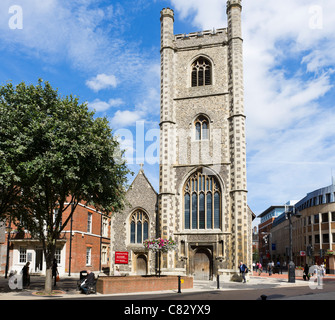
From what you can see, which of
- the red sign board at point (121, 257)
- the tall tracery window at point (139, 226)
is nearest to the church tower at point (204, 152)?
the tall tracery window at point (139, 226)

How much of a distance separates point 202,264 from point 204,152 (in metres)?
9.60

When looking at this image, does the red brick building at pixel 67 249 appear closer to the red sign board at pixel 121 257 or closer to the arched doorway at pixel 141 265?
the red sign board at pixel 121 257

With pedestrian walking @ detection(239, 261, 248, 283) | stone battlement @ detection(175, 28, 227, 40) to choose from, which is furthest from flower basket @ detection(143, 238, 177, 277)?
stone battlement @ detection(175, 28, 227, 40)

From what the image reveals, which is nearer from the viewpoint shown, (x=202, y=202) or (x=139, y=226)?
(x=202, y=202)

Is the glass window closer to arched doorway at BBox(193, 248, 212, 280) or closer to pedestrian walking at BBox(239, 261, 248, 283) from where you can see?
arched doorway at BBox(193, 248, 212, 280)

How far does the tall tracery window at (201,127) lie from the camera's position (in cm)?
3469

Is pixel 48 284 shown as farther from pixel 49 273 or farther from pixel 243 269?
pixel 243 269

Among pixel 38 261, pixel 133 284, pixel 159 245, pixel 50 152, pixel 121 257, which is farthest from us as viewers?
pixel 38 261

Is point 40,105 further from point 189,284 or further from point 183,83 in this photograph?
point 183,83

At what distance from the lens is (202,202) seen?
33438 mm

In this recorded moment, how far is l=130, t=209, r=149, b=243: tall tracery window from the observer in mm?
35094

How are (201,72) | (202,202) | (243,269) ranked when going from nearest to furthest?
(243,269) < (202,202) < (201,72)

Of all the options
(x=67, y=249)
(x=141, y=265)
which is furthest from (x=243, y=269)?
(x=67, y=249)
